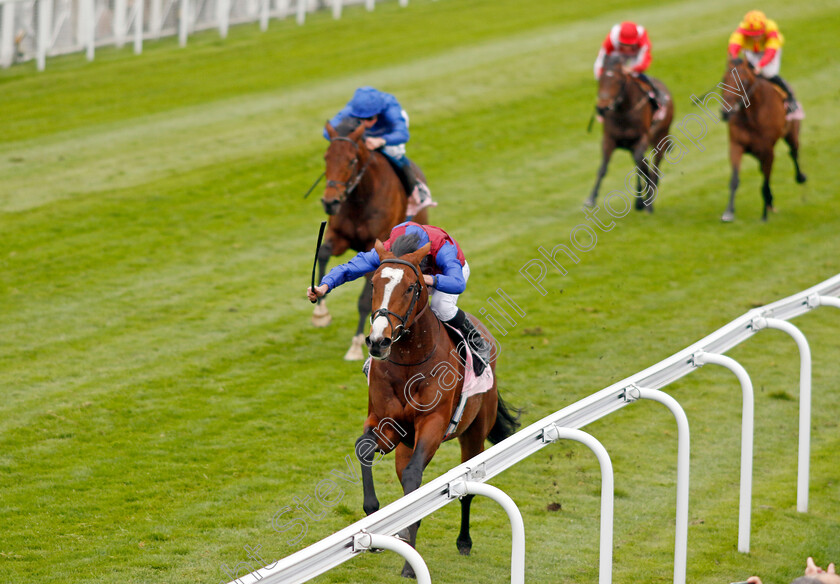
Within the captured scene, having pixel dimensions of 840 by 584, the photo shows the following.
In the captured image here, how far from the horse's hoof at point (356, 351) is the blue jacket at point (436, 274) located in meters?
3.21

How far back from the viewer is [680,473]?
4.55m

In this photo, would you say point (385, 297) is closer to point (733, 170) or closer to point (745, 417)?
point (745, 417)

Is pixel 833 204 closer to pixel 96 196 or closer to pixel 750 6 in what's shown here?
pixel 96 196

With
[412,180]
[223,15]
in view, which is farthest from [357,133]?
[223,15]

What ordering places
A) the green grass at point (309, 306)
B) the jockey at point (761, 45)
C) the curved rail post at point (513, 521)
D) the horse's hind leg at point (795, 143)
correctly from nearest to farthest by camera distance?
the curved rail post at point (513, 521) < the green grass at point (309, 306) < the jockey at point (761, 45) < the horse's hind leg at point (795, 143)

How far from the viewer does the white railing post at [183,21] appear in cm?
1825

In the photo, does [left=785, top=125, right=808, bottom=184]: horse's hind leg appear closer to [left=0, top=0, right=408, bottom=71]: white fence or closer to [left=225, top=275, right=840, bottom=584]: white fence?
[left=225, top=275, right=840, bottom=584]: white fence

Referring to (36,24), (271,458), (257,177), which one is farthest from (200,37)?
(271,458)

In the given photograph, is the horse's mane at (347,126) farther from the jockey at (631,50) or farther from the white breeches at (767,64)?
the white breeches at (767,64)

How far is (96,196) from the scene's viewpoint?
1184 cm

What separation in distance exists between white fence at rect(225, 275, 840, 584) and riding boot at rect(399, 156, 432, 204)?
11.2ft

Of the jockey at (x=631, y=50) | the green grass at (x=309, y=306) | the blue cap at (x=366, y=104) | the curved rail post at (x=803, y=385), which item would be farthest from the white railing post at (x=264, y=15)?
the curved rail post at (x=803, y=385)

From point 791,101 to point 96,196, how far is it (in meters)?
7.79

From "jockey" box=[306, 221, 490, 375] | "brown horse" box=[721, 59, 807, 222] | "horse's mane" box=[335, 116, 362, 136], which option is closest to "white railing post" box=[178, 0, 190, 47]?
"brown horse" box=[721, 59, 807, 222]
